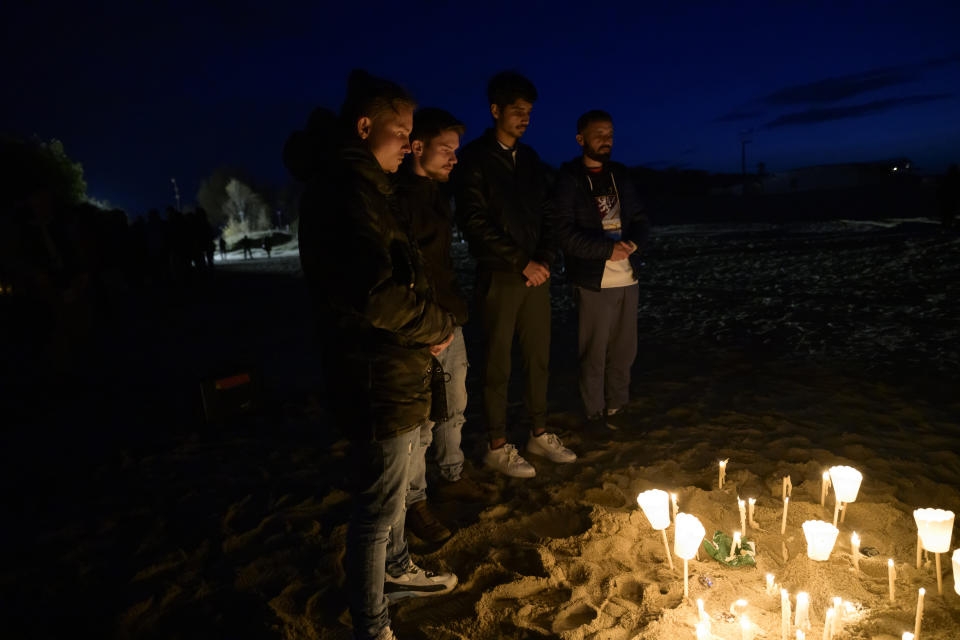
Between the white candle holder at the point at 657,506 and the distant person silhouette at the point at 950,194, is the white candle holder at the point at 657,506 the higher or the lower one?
the lower one

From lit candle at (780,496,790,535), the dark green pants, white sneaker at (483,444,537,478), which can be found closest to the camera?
lit candle at (780,496,790,535)

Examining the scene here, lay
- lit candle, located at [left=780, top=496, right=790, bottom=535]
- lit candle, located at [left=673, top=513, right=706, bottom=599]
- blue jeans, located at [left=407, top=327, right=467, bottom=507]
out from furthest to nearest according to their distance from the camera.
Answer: blue jeans, located at [left=407, top=327, right=467, bottom=507] → lit candle, located at [left=780, top=496, right=790, bottom=535] → lit candle, located at [left=673, top=513, right=706, bottom=599]

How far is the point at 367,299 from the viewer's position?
1.95 m

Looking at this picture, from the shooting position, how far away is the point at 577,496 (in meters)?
3.62

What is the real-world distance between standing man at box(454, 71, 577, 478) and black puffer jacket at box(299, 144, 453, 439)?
148 cm

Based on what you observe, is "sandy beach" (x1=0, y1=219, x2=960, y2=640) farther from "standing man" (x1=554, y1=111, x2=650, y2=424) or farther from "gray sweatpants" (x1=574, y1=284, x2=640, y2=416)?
"standing man" (x1=554, y1=111, x2=650, y2=424)

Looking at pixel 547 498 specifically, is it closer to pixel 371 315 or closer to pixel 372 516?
pixel 372 516

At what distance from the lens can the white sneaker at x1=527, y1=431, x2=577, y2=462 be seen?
4109 millimetres

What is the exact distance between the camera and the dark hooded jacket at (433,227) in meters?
3.09

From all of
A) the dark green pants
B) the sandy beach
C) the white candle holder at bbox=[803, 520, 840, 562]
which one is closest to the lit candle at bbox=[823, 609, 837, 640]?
the sandy beach

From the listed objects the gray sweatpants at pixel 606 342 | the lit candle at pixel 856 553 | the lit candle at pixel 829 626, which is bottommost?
the lit candle at pixel 856 553

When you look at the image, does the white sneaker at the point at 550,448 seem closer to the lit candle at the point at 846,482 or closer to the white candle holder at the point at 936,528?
the lit candle at the point at 846,482

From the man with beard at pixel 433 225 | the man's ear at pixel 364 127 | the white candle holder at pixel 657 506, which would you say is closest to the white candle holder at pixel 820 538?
the white candle holder at pixel 657 506

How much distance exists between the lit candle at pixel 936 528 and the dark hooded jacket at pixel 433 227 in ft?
7.41
